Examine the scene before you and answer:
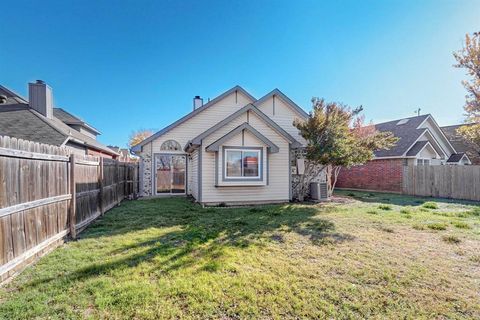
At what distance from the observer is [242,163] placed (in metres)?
9.98

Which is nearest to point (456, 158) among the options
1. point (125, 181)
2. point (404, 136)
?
point (404, 136)

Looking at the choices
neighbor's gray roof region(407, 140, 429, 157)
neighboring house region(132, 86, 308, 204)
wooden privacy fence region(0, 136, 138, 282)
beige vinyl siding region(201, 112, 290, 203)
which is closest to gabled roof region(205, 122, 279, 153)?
neighboring house region(132, 86, 308, 204)

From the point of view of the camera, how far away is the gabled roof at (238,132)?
9531mm

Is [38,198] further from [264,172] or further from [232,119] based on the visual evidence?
[264,172]

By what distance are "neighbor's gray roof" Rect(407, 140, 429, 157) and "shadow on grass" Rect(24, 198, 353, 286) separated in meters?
10.6

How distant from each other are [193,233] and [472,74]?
Answer: 1776 centimetres

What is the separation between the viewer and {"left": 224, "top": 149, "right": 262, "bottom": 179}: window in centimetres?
981

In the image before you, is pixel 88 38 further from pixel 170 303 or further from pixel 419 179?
pixel 419 179

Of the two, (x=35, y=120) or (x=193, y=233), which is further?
(x=35, y=120)

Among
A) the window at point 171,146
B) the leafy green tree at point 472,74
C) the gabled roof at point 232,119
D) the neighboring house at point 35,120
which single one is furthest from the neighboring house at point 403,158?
the neighboring house at point 35,120

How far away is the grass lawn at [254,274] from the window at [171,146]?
24.4 ft

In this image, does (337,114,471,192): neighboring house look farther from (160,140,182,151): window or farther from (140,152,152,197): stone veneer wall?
(140,152,152,197): stone veneer wall

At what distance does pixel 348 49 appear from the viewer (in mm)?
12297

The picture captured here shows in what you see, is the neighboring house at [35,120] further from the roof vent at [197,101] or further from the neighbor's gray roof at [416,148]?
the neighbor's gray roof at [416,148]
